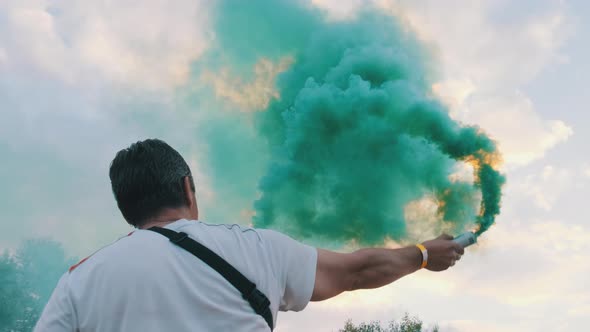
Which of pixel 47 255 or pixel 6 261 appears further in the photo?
pixel 6 261

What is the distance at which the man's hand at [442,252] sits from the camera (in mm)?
3605

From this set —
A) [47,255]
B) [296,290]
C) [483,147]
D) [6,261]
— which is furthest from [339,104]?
[6,261]

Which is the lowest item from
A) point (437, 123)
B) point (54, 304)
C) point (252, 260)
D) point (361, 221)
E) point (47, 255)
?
point (54, 304)

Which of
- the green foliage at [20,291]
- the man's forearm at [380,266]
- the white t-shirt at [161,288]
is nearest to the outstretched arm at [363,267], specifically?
the man's forearm at [380,266]

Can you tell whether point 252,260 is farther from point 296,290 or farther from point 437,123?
point 437,123

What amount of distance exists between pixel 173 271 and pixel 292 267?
1.87 feet

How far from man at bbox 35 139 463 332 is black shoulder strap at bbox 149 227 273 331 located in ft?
0.06

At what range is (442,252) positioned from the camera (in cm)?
370

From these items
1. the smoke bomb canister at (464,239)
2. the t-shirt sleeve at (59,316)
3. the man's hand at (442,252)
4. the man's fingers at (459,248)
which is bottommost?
the t-shirt sleeve at (59,316)

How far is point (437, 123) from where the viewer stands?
1090 cm

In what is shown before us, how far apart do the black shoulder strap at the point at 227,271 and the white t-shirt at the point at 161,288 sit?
22 mm

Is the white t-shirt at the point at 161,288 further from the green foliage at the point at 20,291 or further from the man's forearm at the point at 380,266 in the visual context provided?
the green foliage at the point at 20,291

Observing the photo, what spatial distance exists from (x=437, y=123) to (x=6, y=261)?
38340 millimetres

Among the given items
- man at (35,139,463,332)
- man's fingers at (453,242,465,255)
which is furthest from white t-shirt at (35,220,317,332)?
man's fingers at (453,242,465,255)
